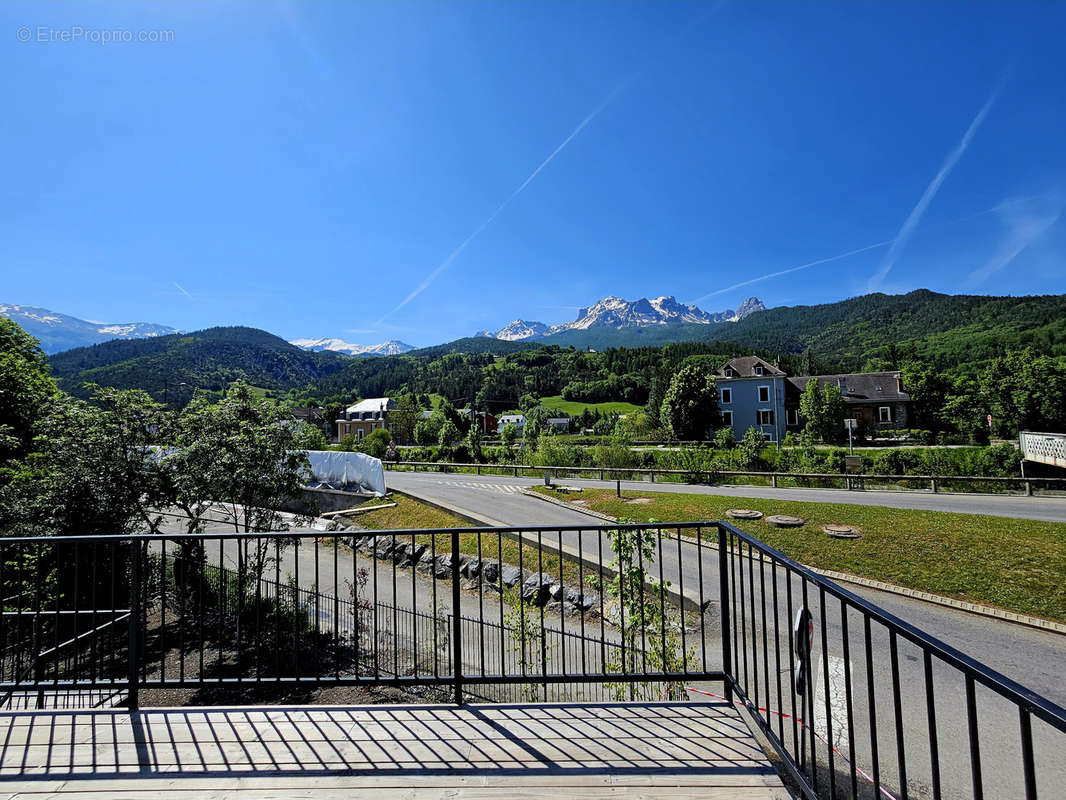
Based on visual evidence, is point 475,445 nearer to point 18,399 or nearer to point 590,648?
point 18,399

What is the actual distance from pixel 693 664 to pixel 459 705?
4425mm

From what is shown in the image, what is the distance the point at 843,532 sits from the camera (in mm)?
11781

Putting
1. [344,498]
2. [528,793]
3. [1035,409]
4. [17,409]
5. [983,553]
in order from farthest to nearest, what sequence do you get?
[1035,409]
[344,498]
[17,409]
[983,553]
[528,793]

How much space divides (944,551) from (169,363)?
167m

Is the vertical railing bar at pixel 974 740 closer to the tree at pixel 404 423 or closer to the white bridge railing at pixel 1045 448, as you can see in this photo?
the white bridge railing at pixel 1045 448

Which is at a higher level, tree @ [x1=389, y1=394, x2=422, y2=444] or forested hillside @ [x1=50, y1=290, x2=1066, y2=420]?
forested hillside @ [x1=50, y1=290, x2=1066, y2=420]

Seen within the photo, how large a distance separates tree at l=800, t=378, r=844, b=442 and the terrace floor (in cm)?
4543

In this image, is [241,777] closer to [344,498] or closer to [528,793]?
[528,793]

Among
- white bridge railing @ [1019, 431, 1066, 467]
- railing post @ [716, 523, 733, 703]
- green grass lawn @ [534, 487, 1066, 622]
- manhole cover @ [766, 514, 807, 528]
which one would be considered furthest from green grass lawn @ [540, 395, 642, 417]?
railing post @ [716, 523, 733, 703]

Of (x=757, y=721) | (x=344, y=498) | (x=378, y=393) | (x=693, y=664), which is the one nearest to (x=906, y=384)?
(x=344, y=498)

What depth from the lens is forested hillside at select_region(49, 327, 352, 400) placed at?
120 meters

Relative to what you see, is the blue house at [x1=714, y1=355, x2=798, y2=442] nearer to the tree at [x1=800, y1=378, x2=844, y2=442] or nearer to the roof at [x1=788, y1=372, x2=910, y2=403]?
the tree at [x1=800, y1=378, x2=844, y2=442]

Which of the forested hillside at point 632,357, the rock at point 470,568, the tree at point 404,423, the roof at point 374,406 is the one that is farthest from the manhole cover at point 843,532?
the roof at point 374,406

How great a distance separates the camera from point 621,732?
2938 millimetres
